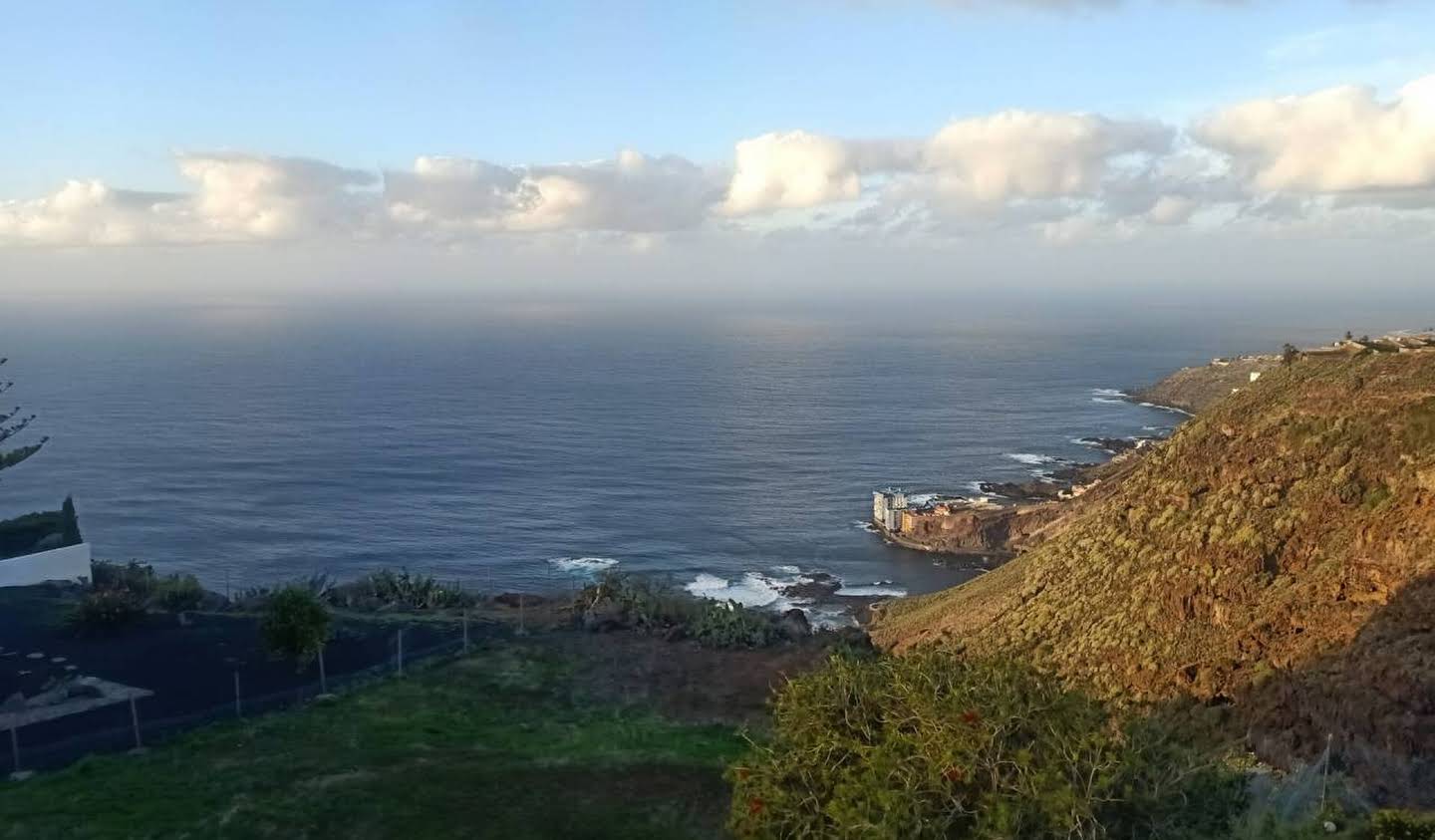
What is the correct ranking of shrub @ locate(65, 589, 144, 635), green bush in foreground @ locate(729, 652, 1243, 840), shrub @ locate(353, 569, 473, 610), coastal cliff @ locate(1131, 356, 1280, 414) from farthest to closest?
coastal cliff @ locate(1131, 356, 1280, 414) < shrub @ locate(353, 569, 473, 610) < shrub @ locate(65, 589, 144, 635) < green bush in foreground @ locate(729, 652, 1243, 840)

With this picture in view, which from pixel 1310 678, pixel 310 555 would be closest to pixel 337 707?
pixel 1310 678

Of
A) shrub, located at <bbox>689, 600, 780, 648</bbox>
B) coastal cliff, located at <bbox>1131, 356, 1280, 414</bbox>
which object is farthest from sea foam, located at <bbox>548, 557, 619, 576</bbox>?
coastal cliff, located at <bbox>1131, 356, 1280, 414</bbox>

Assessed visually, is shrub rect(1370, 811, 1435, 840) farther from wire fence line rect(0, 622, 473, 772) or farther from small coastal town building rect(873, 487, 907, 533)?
small coastal town building rect(873, 487, 907, 533)

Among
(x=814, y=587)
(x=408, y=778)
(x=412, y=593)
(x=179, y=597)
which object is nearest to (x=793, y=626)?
(x=412, y=593)

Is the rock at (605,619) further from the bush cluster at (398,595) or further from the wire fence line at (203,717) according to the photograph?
the bush cluster at (398,595)

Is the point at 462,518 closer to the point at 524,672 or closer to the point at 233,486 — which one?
the point at 233,486

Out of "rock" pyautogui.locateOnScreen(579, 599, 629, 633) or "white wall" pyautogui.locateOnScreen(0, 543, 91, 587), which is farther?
"white wall" pyautogui.locateOnScreen(0, 543, 91, 587)

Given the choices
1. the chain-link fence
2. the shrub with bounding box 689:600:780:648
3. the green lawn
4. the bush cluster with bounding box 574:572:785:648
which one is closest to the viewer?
the green lawn

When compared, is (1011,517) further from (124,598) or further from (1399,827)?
(1399,827)
